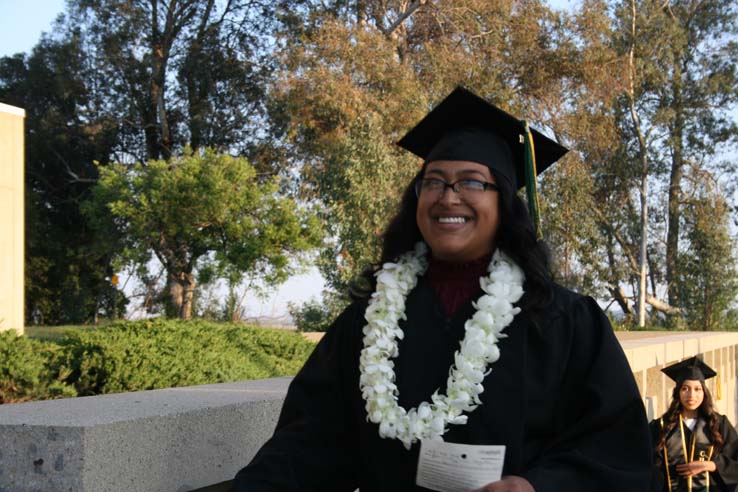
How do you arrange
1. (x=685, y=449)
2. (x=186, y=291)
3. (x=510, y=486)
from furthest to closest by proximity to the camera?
1. (x=186, y=291)
2. (x=685, y=449)
3. (x=510, y=486)

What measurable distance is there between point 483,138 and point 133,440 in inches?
50.2

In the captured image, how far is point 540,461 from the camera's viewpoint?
2240 mm

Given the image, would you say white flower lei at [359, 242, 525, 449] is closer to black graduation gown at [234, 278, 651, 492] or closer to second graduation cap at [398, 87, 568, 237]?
black graduation gown at [234, 278, 651, 492]

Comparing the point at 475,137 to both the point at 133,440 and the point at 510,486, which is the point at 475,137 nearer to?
the point at 510,486

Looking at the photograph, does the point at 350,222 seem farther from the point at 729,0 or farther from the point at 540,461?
the point at 729,0

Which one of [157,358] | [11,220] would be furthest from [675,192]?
[157,358]

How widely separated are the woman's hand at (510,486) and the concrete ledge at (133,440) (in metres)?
0.90

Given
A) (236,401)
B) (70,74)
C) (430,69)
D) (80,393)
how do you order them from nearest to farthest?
(236,401) → (80,393) → (430,69) → (70,74)

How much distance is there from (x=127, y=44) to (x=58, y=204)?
214 inches

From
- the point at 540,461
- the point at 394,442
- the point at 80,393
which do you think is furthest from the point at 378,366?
the point at 80,393

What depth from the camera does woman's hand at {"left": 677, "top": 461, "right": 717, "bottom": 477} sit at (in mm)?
6809

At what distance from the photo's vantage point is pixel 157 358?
583 centimetres

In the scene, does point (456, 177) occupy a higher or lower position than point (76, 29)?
lower

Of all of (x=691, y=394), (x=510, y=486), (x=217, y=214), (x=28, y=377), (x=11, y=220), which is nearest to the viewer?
(x=510, y=486)
